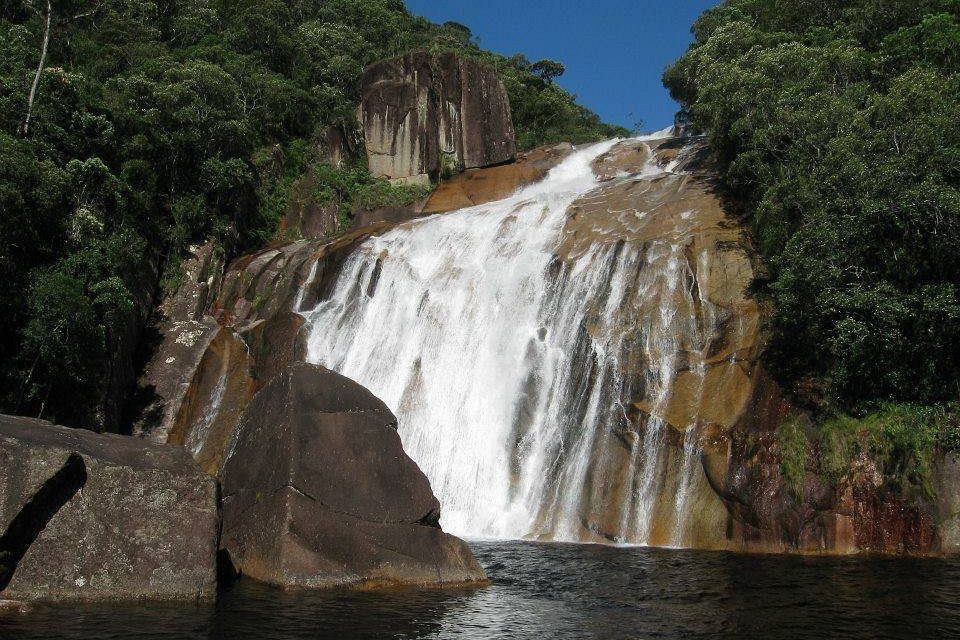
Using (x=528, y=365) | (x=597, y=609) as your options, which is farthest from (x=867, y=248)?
(x=597, y=609)

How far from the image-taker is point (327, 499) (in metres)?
11.6

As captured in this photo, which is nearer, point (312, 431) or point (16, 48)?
point (312, 431)

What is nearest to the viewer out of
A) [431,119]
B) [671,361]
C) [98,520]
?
[98,520]

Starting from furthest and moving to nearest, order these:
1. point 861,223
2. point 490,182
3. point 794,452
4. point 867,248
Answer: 1. point 490,182
2. point 867,248
3. point 861,223
4. point 794,452

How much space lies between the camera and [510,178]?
43.3 meters

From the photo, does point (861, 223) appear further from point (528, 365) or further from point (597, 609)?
point (597, 609)

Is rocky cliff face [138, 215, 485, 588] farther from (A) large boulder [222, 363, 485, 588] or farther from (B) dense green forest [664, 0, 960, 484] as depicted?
(B) dense green forest [664, 0, 960, 484]

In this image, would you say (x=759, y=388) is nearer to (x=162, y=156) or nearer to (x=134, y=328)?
(x=134, y=328)

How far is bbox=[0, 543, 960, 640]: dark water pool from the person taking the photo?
29.2 ft

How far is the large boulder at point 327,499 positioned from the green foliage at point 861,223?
10.1 m

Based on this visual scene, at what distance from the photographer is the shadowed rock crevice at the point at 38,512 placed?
913 centimetres

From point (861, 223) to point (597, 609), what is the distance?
11.4 meters

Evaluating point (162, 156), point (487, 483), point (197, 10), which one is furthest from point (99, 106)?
point (197, 10)

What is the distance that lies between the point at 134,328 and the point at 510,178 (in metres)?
23.8
